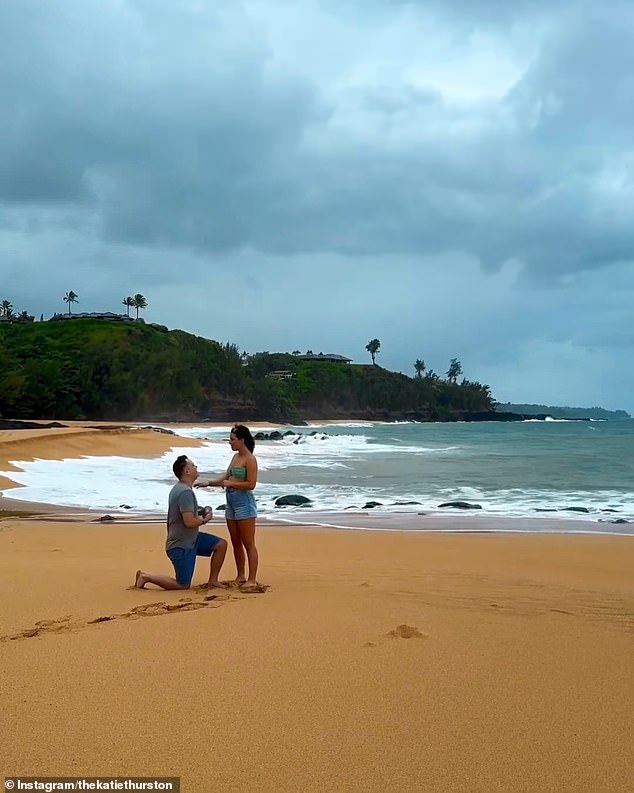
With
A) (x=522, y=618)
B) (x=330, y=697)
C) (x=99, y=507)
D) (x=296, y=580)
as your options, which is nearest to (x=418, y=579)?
(x=296, y=580)

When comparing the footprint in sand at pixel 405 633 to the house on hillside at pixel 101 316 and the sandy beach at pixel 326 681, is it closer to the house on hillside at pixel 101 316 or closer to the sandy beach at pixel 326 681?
the sandy beach at pixel 326 681

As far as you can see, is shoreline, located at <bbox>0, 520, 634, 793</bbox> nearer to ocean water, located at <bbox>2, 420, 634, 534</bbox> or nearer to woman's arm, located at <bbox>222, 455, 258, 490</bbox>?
woman's arm, located at <bbox>222, 455, 258, 490</bbox>

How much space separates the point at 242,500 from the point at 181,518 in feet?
2.19

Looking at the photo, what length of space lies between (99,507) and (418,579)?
32.2ft

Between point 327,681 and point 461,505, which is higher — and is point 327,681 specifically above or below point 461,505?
above

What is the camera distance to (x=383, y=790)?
279 cm

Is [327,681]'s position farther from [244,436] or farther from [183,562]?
[244,436]

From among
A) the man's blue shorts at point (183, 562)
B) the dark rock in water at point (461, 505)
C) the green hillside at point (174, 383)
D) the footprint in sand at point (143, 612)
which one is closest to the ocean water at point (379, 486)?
the dark rock in water at point (461, 505)

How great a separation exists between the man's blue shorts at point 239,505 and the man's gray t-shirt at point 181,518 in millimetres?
430

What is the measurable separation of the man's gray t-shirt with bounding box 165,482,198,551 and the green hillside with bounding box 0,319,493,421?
6724 cm

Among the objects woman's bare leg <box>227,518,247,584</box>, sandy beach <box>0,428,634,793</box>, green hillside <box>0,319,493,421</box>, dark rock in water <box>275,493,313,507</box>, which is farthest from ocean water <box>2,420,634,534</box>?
green hillside <box>0,319,493,421</box>

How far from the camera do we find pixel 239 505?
22.6 feet

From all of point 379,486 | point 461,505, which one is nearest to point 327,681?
point 461,505

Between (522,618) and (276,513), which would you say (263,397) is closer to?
(276,513)
